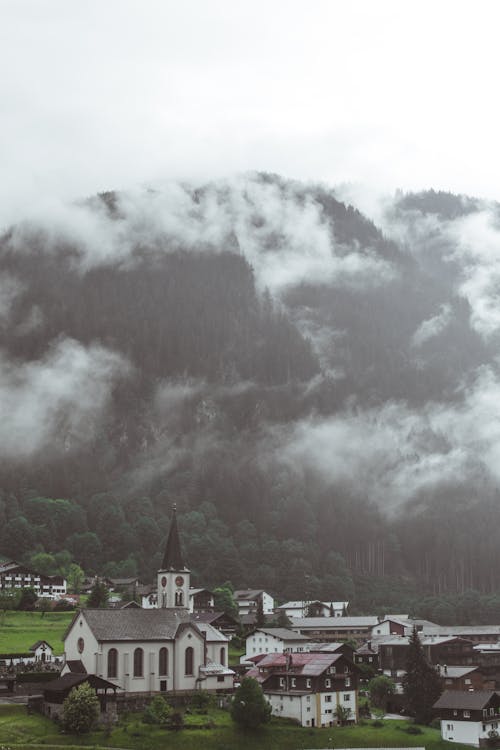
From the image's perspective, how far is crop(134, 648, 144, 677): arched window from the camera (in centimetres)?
7931

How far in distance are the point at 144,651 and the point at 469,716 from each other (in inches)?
1087

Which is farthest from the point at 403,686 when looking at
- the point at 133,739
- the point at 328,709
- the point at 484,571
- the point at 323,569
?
the point at 484,571

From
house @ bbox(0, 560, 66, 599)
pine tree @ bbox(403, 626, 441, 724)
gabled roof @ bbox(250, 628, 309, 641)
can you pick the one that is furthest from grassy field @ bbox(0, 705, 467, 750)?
house @ bbox(0, 560, 66, 599)

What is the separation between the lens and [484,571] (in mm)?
186500

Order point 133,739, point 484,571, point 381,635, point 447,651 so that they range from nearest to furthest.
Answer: point 133,739, point 447,651, point 381,635, point 484,571

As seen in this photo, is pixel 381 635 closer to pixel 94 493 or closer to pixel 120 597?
pixel 120 597

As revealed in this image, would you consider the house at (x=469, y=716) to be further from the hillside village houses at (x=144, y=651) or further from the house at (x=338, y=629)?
the house at (x=338, y=629)

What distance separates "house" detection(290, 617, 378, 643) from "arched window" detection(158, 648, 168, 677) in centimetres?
3629

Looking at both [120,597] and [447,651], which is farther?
[120,597]

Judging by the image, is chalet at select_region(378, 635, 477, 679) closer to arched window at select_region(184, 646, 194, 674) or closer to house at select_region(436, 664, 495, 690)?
house at select_region(436, 664, 495, 690)

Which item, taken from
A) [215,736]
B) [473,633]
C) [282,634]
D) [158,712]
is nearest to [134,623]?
[158,712]

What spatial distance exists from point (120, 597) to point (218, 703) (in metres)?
56.1

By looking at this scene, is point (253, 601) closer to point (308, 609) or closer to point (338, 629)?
point (308, 609)

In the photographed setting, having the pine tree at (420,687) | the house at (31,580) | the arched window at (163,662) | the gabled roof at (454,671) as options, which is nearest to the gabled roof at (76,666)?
Answer: the arched window at (163,662)
